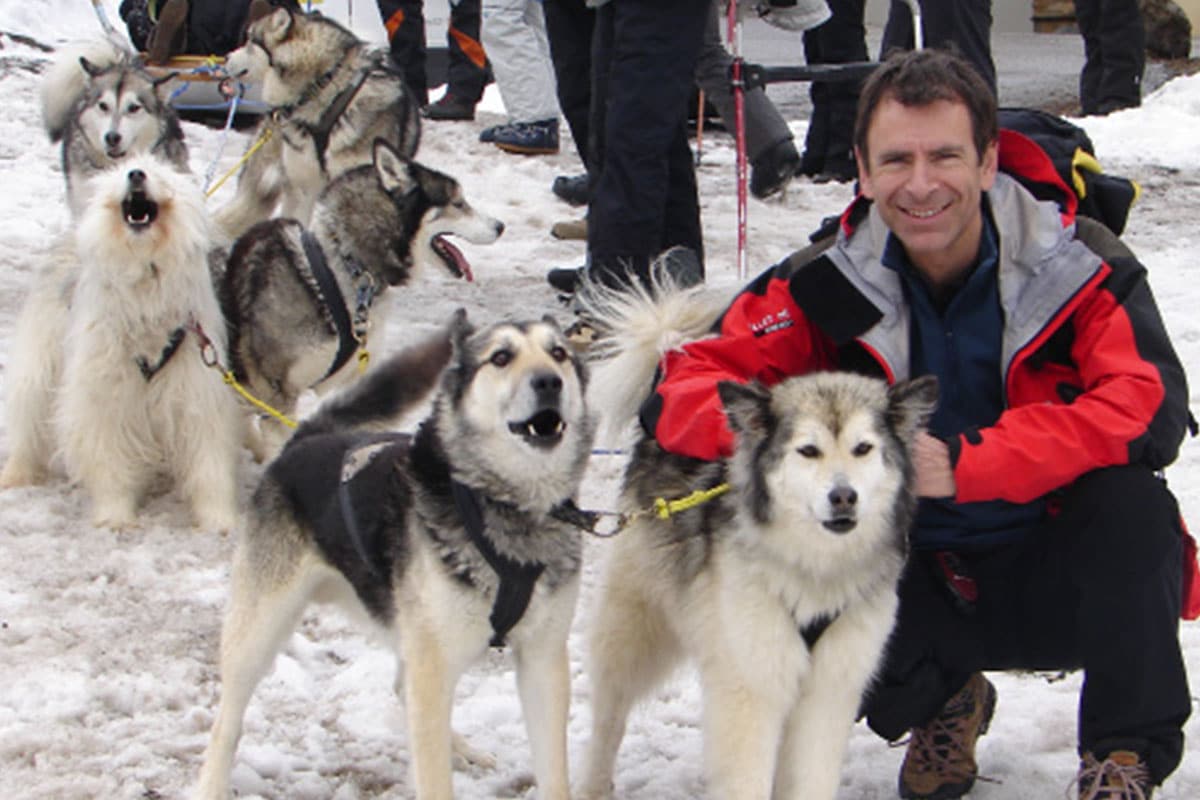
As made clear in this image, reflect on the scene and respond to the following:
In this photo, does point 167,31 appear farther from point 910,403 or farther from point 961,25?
Result: point 910,403

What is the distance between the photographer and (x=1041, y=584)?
2.42 metres

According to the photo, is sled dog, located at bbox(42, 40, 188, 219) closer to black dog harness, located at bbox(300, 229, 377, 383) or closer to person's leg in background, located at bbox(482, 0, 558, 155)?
black dog harness, located at bbox(300, 229, 377, 383)

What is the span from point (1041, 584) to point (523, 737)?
1151mm

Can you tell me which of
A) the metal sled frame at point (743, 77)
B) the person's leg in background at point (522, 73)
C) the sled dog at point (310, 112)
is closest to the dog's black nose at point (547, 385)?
the metal sled frame at point (743, 77)

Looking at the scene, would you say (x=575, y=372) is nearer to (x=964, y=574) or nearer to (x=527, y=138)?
(x=964, y=574)

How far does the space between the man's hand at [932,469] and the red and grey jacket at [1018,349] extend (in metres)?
0.02

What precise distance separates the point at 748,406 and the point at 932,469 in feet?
1.08

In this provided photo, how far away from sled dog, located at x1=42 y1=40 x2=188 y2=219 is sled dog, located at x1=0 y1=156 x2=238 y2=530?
1.62 metres

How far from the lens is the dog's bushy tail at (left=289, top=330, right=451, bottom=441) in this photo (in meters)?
2.75

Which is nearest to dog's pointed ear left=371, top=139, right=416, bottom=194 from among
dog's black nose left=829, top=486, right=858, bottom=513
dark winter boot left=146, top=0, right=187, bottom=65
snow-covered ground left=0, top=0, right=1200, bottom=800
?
snow-covered ground left=0, top=0, right=1200, bottom=800

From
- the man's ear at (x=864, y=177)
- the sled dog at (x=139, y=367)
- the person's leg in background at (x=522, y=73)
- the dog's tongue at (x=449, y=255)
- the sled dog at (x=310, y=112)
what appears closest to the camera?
the man's ear at (x=864, y=177)

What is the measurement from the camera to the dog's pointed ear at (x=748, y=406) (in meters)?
2.27

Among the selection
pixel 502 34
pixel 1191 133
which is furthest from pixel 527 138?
pixel 1191 133

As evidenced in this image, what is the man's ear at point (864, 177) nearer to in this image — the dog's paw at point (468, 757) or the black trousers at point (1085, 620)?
the black trousers at point (1085, 620)
